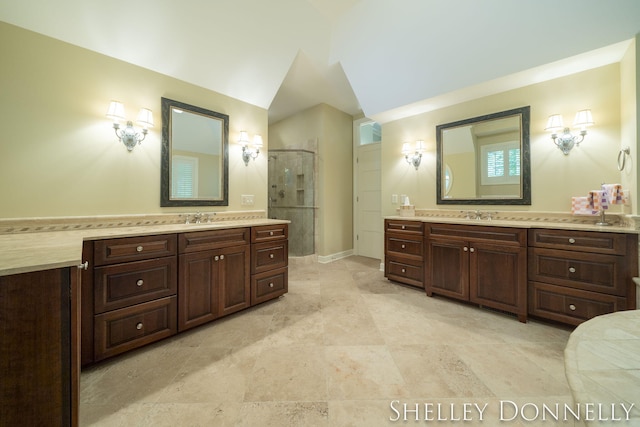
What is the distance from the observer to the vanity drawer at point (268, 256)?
242 cm

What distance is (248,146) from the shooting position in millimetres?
2996

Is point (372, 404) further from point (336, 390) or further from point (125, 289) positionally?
point (125, 289)

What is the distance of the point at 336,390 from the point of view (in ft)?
4.56

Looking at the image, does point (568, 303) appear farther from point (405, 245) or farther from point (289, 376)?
point (289, 376)

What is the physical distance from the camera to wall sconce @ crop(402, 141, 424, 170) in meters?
3.39

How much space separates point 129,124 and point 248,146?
1198 millimetres

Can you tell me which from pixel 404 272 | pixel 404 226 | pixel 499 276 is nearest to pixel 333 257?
pixel 404 272

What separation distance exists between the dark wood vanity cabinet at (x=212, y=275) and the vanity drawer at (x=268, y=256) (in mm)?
74

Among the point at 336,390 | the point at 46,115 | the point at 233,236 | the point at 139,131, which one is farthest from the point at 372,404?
the point at 46,115

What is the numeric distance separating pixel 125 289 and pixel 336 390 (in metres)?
1.61

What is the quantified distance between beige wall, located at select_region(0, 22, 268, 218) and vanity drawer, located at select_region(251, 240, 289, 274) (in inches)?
41.1

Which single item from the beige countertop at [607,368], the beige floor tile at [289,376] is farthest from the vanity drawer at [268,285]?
the beige countertop at [607,368]

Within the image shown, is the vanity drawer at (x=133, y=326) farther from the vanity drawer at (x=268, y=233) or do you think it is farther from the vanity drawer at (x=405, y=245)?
the vanity drawer at (x=405, y=245)

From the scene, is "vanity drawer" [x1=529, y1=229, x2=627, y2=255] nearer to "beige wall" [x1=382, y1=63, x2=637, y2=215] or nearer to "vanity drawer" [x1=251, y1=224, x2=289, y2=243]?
"beige wall" [x1=382, y1=63, x2=637, y2=215]
